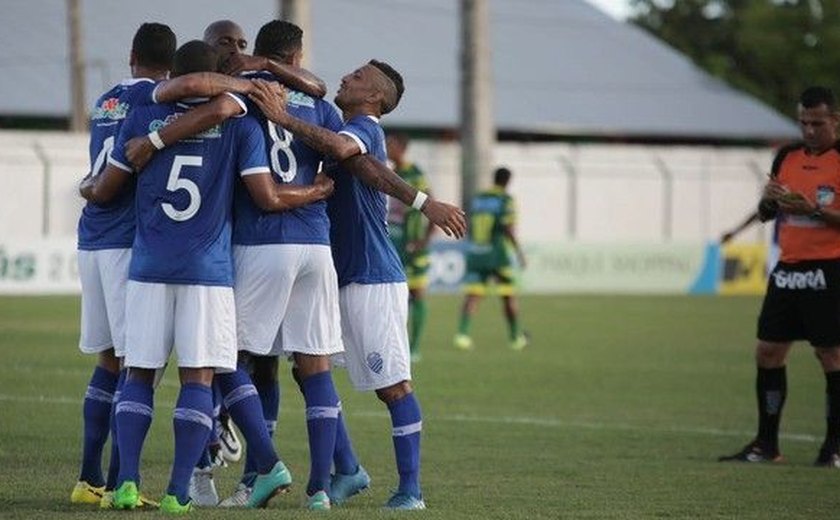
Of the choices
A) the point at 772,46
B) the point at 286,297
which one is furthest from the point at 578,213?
the point at 286,297

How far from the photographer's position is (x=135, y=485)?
31.2 feet

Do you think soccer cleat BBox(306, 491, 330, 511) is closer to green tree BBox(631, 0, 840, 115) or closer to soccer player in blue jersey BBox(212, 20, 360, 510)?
soccer player in blue jersey BBox(212, 20, 360, 510)

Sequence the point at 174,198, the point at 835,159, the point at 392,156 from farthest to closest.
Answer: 1. the point at 392,156
2. the point at 835,159
3. the point at 174,198

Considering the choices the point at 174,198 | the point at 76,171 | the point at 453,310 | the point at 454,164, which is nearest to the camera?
the point at 174,198

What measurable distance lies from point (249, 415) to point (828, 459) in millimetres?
4686

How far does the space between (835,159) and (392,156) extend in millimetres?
8365

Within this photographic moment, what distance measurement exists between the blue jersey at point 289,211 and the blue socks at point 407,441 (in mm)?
952

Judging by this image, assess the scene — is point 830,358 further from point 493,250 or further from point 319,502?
point 493,250

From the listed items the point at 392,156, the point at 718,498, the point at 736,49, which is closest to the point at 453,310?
Result: the point at 392,156

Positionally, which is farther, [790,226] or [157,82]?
[790,226]

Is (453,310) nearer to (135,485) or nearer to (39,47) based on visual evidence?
(39,47)

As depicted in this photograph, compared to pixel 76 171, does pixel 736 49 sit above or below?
above

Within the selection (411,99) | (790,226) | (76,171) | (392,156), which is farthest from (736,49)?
(790,226)

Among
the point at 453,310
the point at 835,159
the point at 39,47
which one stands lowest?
the point at 453,310
